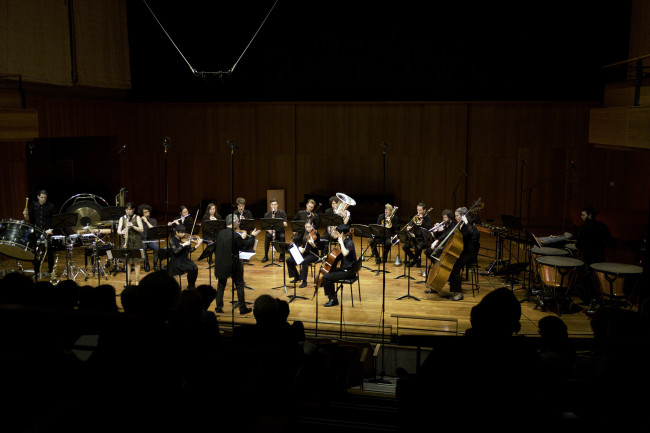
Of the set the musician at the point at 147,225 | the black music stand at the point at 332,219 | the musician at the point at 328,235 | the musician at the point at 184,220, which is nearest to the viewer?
the musician at the point at 328,235

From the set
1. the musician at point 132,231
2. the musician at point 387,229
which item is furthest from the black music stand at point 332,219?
the musician at point 132,231

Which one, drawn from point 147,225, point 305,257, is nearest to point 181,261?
point 147,225

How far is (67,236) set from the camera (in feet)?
32.9

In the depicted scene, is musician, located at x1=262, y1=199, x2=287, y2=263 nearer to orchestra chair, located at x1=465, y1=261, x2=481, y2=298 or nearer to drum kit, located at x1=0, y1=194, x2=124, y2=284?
drum kit, located at x1=0, y1=194, x2=124, y2=284

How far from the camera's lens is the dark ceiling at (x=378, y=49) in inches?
581

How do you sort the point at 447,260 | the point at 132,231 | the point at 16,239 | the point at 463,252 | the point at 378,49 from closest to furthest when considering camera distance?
the point at 447,260 → the point at 16,239 → the point at 463,252 → the point at 132,231 → the point at 378,49

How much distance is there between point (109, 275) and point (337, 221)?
14.4ft

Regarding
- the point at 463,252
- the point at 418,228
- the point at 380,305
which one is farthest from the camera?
the point at 418,228

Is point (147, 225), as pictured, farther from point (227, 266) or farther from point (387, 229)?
point (387, 229)

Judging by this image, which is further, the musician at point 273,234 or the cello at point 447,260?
the musician at point 273,234

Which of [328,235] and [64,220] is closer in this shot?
[64,220]

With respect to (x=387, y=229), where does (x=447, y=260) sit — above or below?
below

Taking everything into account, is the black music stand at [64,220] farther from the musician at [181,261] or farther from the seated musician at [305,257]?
the seated musician at [305,257]

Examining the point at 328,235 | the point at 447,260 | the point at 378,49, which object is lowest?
the point at 447,260
